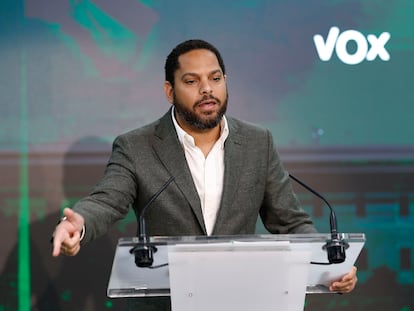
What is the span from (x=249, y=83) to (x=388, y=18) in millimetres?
781

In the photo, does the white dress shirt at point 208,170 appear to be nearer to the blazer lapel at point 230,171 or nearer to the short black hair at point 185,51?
the blazer lapel at point 230,171

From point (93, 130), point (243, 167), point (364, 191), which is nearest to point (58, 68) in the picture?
point (93, 130)

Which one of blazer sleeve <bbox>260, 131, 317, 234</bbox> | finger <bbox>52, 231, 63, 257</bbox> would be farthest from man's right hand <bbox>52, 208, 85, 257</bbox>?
blazer sleeve <bbox>260, 131, 317, 234</bbox>

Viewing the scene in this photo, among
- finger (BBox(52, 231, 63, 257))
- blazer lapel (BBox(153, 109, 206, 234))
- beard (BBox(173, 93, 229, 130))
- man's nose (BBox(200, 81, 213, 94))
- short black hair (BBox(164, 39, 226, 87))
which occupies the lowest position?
finger (BBox(52, 231, 63, 257))

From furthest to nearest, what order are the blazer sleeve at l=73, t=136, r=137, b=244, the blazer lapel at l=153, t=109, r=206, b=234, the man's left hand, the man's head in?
the man's head
the blazer lapel at l=153, t=109, r=206, b=234
the blazer sleeve at l=73, t=136, r=137, b=244
the man's left hand

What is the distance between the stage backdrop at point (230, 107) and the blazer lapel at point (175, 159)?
922 mm

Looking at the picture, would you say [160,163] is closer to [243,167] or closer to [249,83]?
[243,167]

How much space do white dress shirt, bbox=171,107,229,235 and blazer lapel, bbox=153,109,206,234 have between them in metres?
0.03

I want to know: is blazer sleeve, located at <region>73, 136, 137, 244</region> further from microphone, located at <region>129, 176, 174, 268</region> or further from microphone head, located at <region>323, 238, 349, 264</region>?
microphone head, located at <region>323, 238, 349, 264</region>

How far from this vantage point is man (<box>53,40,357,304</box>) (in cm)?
271

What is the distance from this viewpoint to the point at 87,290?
12.6ft

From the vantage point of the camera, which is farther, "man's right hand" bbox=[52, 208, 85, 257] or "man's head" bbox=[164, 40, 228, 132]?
"man's head" bbox=[164, 40, 228, 132]

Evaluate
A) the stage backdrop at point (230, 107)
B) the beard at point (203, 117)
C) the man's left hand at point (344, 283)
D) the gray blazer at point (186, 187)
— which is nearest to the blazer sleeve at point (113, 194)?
the gray blazer at point (186, 187)

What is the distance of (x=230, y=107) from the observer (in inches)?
Result: 151
